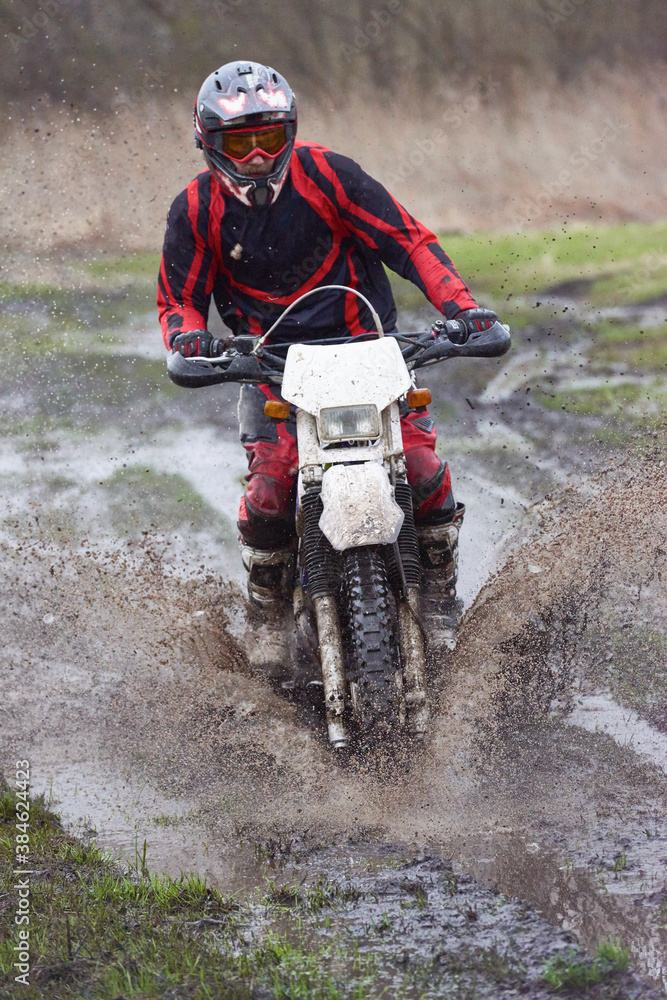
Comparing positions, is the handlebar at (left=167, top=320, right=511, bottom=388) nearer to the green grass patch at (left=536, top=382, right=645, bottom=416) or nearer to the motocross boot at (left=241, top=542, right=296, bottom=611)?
the motocross boot at (left=241, top=542, right=296, bottom=611)

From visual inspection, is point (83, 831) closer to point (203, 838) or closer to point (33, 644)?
point (203, 838)

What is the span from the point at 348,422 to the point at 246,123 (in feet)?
4.19

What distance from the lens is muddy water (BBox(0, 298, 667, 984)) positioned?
372cm

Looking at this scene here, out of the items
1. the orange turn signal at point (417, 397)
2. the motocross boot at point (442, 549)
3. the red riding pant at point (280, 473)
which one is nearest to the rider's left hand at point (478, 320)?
the orange turn signal at point (417, 397)

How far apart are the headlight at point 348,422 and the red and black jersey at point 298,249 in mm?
802

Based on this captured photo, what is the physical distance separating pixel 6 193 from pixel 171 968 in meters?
9.42

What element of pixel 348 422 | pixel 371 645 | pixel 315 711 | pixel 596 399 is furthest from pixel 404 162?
pixel 371 645

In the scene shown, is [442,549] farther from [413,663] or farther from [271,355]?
[271,355]

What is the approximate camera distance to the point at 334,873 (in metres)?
3.54

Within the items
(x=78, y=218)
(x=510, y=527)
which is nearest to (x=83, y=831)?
(x=510, y=527)

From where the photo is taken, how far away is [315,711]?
4.72 meters

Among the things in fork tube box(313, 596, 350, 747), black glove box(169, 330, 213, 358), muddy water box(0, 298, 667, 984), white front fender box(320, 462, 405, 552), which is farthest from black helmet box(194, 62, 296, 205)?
muddy water box(0, 298, 667, 984)

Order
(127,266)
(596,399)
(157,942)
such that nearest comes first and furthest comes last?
(157,942) < (596,399) < (127,266)

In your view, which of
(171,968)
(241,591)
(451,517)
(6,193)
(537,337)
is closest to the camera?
(171,968)
